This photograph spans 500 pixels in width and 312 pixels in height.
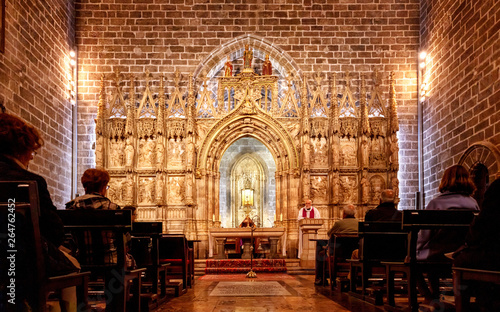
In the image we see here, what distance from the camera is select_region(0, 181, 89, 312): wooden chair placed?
2861 mm

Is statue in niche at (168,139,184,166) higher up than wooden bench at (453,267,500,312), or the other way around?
statue in niche at (168,139,184,166)

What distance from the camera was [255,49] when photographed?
55.7 ft

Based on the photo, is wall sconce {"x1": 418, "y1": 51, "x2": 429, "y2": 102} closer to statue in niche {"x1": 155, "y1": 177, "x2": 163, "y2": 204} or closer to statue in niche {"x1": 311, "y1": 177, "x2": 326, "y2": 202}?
statue in niche {"x1": 311, "y1": 177, "x2": 326, "y2": 202}

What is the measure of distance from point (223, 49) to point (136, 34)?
2744mm

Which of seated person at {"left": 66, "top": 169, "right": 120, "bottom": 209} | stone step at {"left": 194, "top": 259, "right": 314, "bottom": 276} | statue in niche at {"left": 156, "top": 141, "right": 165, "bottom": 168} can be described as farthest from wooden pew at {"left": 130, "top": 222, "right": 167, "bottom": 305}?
statue in niche at {"left": 156, "top": 141, "right": 165, "bottom": 168}

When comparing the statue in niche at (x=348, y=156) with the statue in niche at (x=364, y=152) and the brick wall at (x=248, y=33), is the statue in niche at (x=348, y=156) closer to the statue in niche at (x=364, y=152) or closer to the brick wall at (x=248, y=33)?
the statue in niche at (x=364, y=152)

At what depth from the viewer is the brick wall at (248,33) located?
53.2ft

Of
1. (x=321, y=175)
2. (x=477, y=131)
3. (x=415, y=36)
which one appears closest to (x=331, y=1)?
(x=415, y=36)

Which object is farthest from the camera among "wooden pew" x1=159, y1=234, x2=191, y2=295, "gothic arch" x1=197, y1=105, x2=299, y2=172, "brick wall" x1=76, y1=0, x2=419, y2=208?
"brick wall" x1=76, y1=0, x2=419, y2=208

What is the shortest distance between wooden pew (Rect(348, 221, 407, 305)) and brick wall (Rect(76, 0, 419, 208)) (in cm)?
1005

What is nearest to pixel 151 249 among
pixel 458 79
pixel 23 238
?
pixel 23 238

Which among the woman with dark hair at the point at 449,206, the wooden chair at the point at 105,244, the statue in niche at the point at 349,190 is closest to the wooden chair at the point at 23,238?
the wooden chair at the point at 105,244

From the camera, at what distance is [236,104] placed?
50.2ft

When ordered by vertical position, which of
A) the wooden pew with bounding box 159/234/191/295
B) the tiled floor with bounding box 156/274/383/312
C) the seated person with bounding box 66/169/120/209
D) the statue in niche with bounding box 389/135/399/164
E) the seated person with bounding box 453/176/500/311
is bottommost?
the tiled floor with bounding box 156/274/383/312
